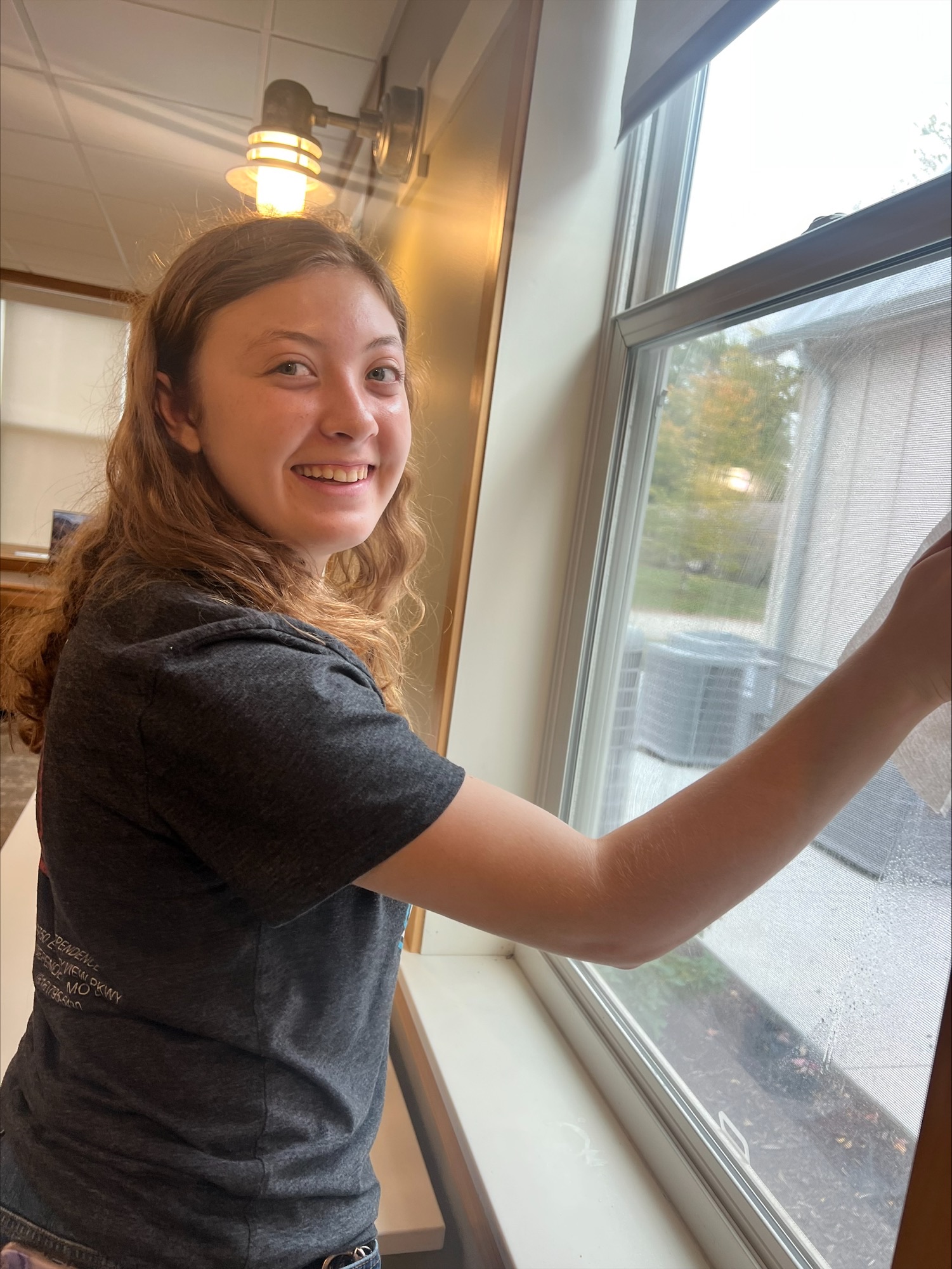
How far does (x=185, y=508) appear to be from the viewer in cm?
87

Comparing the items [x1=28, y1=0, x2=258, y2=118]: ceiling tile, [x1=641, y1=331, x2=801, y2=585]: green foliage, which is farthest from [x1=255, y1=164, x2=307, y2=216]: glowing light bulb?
[x1=641, y1=331, x2=801, y2=585]: green foliage

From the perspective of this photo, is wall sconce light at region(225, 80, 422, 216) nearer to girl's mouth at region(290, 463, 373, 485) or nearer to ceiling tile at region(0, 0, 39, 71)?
ceiling tile at region(0, 0, 39, 71)

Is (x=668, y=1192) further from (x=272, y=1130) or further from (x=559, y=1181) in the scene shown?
(x=272, y=1130)

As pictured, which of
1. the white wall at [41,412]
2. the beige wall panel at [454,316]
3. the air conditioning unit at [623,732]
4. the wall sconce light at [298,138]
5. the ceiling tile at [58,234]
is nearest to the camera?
the air conditioning unit at [623,732]

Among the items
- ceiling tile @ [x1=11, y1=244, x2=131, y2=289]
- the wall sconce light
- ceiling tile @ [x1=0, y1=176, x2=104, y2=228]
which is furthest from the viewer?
ceiling tile @ [x1=11, y1=244, x2=131, y2=289]

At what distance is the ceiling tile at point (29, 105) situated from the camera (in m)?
2.72

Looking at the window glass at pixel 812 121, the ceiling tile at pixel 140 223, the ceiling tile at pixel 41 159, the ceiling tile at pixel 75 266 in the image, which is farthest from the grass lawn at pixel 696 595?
the ceiling tile at pixel 75 266

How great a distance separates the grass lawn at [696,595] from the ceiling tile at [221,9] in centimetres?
196

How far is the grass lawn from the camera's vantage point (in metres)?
1.07

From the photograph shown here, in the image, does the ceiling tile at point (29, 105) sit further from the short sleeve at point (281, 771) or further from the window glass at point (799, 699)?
the short sleeve at point (281, 771)

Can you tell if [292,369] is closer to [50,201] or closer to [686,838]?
[686,838]

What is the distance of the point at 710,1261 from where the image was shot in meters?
0.99

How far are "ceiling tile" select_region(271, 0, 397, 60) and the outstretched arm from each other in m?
2.43

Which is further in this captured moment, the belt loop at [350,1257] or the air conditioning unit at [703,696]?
the air conditioning unit at [703,696]
